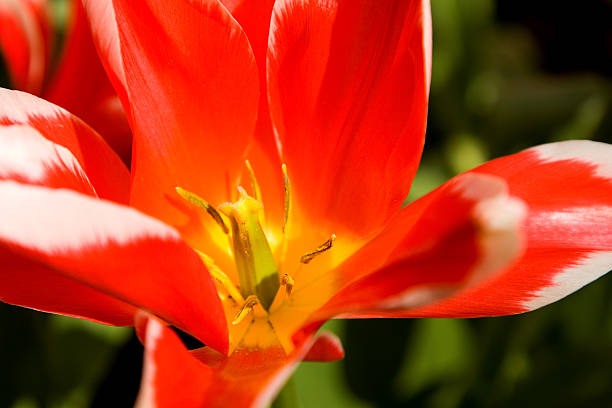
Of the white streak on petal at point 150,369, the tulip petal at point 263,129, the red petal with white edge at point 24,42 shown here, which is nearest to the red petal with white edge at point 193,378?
the white streak on petal at point 150,369

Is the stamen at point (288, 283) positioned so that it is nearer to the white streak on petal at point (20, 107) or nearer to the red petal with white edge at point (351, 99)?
the red petal with white edge at point (351, 99)

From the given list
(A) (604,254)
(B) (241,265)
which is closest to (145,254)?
(B) (241,265)

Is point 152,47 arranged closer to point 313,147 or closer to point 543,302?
point 313,147

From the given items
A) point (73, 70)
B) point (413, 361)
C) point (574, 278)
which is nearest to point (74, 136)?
point (73, 70)

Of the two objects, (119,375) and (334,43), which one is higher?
(334,43)

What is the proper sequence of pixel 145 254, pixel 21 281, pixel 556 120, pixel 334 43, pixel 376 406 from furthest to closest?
pixel 556 120
pixel 376 406
pixel 334 43
pixel 21 281
pixel 145 254

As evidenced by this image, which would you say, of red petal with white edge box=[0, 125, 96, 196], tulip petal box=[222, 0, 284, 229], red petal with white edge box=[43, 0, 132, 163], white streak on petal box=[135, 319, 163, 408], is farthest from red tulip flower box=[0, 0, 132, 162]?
white streak on petal box=[135, 319, 163, 408]

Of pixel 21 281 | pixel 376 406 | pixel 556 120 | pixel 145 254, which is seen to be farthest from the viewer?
pixel 556 120
